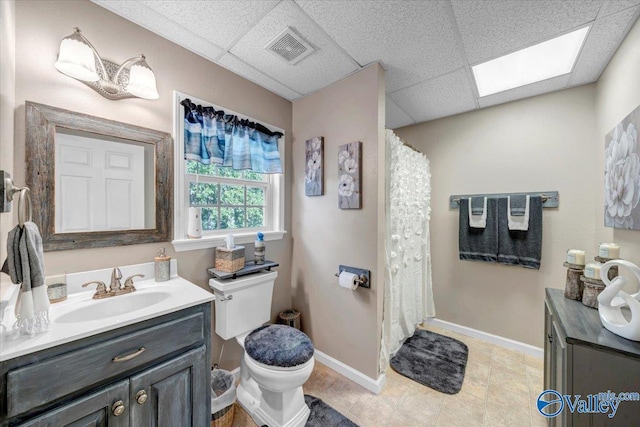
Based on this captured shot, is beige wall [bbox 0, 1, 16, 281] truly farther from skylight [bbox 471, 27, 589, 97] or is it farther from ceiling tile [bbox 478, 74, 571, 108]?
ceiling tile [bbox 478, 74, 571, 108]

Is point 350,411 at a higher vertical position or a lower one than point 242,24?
lower

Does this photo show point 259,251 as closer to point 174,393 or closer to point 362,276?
point 362,276

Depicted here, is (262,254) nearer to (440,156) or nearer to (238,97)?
(238,97)

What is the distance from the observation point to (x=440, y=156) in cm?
265

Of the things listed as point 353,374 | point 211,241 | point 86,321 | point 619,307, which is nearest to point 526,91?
point 619,307

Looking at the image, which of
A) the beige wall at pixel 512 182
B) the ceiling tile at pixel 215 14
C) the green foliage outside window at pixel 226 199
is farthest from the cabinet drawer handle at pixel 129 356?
the beige wall at pixel 512 182

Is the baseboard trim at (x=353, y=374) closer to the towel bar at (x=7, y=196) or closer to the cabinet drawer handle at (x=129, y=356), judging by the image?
the cabinet drawer handle at (x=129, y=356)

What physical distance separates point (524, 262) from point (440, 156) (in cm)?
131

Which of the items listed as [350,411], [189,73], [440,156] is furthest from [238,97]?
[350,411]

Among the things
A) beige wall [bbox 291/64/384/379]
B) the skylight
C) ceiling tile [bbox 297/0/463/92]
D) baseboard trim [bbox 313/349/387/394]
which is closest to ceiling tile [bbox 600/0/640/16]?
the skylight

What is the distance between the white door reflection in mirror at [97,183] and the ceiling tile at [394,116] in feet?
6.95

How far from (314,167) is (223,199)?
80 centimetres

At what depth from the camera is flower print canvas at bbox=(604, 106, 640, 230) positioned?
119cm

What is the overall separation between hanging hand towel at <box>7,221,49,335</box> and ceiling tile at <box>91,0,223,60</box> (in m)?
1.24
